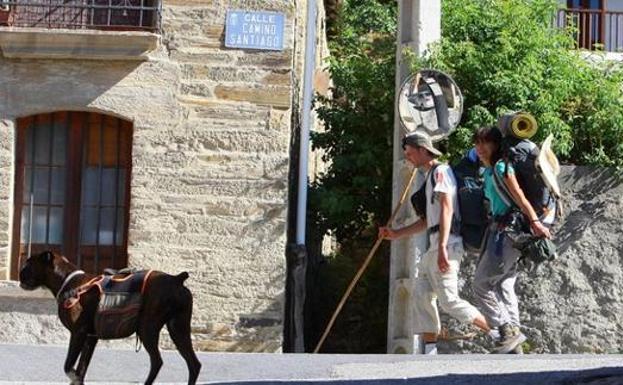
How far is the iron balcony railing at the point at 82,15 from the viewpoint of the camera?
13.5 metres

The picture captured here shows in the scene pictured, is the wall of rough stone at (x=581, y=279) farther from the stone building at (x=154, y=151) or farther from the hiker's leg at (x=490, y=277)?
the stone building at (x=154, y=151)

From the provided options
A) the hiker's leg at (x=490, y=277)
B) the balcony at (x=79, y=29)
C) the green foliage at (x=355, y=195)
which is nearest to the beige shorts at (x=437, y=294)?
the hiker's leg at (x=490, y=277)

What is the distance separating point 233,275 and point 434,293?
2.30 m

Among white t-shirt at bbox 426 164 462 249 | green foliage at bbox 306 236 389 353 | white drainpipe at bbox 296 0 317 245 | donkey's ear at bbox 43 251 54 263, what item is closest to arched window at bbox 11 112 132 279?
white drainpipe at bbox 296 0 317 245

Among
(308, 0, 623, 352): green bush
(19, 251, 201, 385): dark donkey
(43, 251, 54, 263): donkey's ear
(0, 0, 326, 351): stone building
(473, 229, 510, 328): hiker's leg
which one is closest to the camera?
(19, 251, 201, 385): dark donkey

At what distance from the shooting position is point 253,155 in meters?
13.5

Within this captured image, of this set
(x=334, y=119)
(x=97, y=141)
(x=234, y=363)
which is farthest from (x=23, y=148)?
(x=234, y=363)

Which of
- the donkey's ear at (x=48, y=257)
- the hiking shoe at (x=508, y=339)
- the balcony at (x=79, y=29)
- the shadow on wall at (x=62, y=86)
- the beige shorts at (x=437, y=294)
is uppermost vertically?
the balcony at (x=79, y=29)

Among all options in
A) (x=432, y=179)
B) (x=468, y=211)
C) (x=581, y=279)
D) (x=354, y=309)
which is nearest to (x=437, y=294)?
(x=468, y=211)

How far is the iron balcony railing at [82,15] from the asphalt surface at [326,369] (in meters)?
3.62

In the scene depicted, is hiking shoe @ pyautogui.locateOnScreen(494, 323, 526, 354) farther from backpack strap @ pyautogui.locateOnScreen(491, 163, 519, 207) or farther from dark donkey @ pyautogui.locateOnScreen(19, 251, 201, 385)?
dark donkey @ pyautogui.locateOnScreen(19, 251, 201, 385)

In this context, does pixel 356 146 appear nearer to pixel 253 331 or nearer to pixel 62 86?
pixel 253 331

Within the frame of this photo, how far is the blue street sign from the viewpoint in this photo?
1350 cm

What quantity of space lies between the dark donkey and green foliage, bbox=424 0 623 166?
532cm
